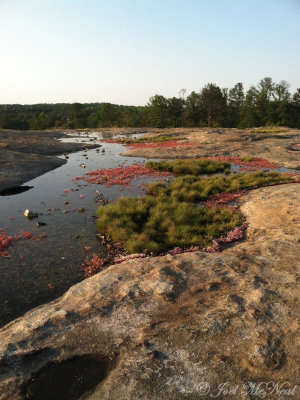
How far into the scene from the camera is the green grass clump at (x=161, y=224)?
10914 millimetres

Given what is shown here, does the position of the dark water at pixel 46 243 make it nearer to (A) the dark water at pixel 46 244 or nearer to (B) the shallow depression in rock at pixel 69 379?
(A) the dark water at pixel 46 244

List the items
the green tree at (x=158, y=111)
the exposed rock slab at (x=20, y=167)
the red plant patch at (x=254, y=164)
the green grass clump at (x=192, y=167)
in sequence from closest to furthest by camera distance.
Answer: the exposed rock slab at (x=20, y=167) < the green grass clump at (x=192, y=167) < the red plant patch at (x=254, y=164) < the green tree at (x=158, y=111)

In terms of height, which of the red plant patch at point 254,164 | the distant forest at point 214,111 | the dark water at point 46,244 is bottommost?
the dark water at point 46,244

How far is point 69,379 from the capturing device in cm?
460

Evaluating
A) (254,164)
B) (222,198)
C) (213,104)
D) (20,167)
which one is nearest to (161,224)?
(222,198)

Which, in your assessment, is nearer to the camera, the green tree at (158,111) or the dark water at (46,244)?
the dark water at (46,244)

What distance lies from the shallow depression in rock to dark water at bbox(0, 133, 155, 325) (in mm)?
3028

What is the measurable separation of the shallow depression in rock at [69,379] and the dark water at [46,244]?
9.93 ft

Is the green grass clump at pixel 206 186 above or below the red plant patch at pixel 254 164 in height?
below

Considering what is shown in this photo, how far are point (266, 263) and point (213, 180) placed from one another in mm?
13800

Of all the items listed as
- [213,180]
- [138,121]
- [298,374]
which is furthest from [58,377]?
[138,121]

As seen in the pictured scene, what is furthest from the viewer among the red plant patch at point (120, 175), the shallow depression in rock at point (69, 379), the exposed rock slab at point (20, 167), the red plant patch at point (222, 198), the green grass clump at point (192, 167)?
the green grass clump at point (192, 167)

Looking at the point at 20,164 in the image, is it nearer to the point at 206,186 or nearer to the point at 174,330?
the point at 206,186

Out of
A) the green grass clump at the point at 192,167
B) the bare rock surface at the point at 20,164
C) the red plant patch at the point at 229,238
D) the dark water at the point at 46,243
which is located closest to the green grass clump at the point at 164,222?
the red plant patch at the point at 229,238
